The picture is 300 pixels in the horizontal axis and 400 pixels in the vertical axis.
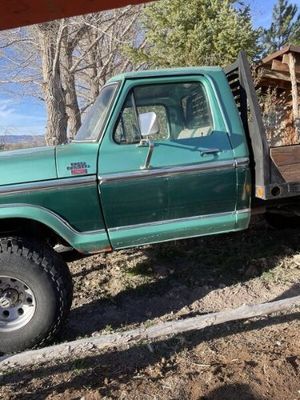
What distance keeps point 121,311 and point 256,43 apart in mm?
10012

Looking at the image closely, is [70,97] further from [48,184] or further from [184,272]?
[48,184]

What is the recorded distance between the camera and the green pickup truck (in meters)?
3.44

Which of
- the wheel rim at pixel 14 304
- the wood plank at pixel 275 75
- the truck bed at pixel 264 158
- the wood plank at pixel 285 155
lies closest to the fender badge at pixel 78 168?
the wheel rim at pixel 14 304

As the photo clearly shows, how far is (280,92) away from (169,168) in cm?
1072

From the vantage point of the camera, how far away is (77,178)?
3.57 metres

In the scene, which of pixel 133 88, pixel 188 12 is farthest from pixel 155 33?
pixel 133 88

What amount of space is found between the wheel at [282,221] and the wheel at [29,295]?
3.14m

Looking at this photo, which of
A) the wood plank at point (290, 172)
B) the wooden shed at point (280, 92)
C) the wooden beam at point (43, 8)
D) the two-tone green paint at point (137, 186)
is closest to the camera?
the wooden beam at point (43, 8)

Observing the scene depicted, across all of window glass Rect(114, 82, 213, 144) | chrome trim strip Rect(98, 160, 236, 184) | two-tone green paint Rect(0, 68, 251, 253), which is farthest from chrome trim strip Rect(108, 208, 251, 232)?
window glass Rect(114, 82, 213, 144)

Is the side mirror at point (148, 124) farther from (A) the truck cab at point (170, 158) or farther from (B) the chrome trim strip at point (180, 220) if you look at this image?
(B) the chrome trim strip at point (180, 220)

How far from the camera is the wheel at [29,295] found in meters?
3.38

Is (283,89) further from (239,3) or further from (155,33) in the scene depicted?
(155,33)

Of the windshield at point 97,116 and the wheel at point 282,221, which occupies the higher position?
the windshield at point 97,116

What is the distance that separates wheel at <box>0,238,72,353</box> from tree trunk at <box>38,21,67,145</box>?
7.58 m
